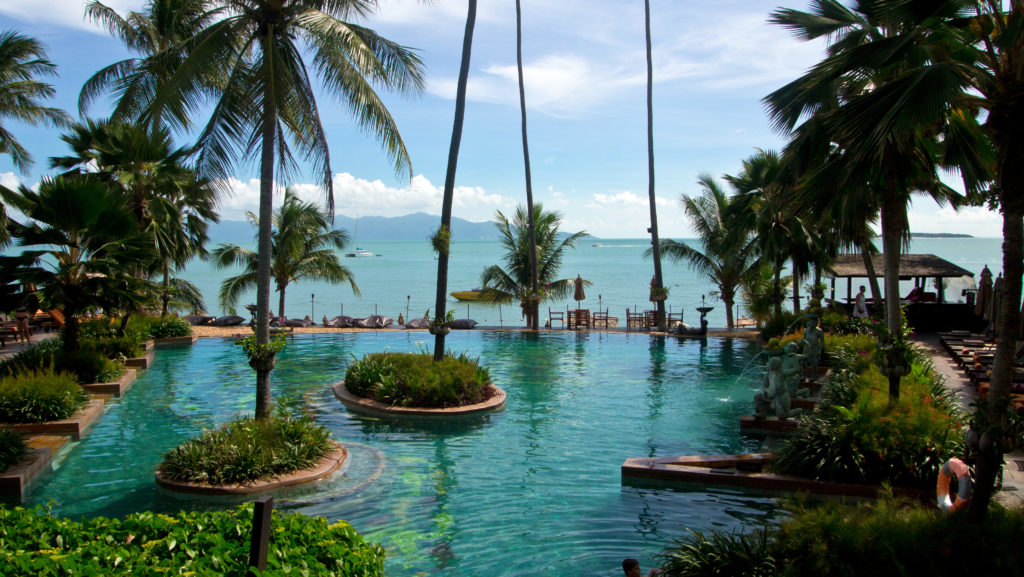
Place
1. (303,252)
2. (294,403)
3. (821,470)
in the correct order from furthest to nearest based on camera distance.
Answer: (303,252) < (294,403) < (821,470)

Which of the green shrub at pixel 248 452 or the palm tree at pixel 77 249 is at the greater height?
the palm tree at pixel 77 249

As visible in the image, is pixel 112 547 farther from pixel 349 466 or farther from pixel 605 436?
pixel 605 436

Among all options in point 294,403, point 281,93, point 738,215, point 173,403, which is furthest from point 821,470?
point 738,215

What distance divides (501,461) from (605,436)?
247 cm

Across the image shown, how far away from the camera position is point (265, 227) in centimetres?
1070

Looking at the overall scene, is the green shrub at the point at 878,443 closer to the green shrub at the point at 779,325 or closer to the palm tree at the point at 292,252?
the green shrub at the point at 779,325

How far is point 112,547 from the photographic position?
5043 millimetres

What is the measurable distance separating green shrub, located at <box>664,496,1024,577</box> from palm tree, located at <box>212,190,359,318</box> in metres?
25.7

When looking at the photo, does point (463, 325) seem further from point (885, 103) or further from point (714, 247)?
point (885, 103)

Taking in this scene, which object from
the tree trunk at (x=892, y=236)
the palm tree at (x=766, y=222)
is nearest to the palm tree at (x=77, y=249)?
the tree trunk at (x=892, y=236)

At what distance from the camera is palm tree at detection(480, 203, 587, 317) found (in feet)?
108

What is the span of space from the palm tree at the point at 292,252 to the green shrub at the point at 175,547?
2472cm

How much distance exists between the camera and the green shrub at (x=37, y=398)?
38.5 ft

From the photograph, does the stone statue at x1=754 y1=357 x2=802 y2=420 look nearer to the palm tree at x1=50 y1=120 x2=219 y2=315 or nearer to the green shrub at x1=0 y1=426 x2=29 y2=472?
the green shrub at x1=0 y1=426 x2=29 y2=472
